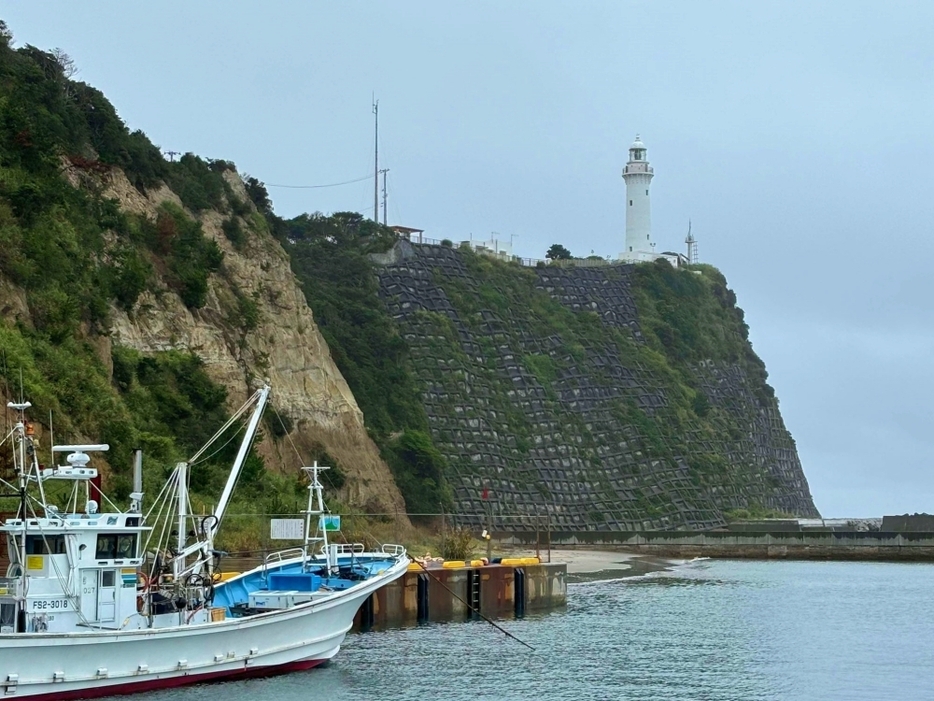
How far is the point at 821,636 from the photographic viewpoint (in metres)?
57.2

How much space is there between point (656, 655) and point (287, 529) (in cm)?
1339

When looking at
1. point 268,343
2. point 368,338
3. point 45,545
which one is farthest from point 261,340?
A: point 45,545

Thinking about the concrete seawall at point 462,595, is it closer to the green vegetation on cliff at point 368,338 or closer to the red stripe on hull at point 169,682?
the red stripe on hull at point 169,682

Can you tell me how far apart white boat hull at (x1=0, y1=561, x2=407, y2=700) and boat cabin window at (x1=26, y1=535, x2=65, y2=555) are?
2311 mm

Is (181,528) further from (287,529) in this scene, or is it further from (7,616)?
(287,529)

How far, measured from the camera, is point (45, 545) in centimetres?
3584

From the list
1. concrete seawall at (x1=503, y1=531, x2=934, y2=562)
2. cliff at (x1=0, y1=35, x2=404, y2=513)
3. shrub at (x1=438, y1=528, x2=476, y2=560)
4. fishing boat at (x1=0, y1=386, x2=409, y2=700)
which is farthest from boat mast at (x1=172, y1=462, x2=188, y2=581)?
concrete seawall at (x1=503, y1=531, x2=934, y2=562)

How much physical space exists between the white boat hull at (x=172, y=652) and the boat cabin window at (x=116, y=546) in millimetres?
2046

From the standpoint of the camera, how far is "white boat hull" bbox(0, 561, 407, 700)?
34375 mm

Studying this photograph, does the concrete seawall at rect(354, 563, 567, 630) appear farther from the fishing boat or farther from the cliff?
the fishing boat

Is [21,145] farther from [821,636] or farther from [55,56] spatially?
[821,636]

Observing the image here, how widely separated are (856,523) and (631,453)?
20.4 m

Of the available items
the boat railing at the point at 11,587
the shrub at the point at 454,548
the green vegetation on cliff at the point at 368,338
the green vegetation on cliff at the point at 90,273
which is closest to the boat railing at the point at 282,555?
the green vegetation on cliff at the point at 90,273

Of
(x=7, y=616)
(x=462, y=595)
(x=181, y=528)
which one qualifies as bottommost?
(x=462, y=595)
